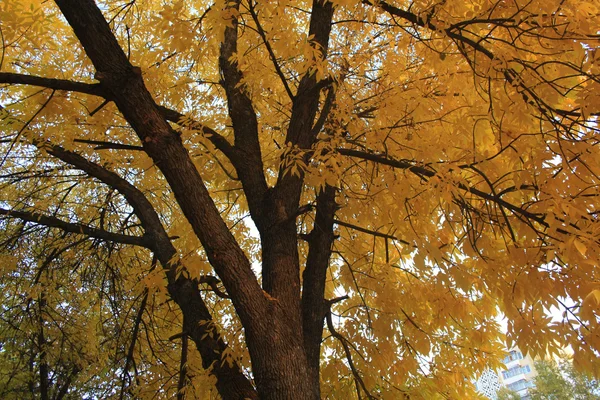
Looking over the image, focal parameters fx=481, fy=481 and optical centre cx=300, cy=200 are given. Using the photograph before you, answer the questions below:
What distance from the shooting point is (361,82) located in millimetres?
3998

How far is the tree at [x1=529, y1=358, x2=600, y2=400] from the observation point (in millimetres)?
17484

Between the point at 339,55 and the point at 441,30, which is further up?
the point at 339,55

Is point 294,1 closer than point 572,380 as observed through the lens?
Yes

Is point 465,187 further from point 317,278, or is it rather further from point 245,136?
point 245,136

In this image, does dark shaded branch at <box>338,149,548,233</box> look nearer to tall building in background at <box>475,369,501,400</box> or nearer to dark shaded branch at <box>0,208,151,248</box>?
dark shaded branch at <box>0,208,151,248</box>

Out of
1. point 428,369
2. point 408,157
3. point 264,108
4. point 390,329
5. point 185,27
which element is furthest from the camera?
point 264,108

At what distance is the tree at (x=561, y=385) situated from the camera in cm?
1748

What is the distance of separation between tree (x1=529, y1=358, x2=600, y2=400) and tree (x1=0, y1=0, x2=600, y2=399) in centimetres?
1658

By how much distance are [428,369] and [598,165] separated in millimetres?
2175

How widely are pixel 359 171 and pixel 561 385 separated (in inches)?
766

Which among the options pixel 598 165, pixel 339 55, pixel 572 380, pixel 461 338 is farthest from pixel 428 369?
pixel 572 380

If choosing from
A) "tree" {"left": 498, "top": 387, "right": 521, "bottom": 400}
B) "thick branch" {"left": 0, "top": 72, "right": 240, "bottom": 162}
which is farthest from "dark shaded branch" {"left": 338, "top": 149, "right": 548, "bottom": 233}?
"tree" {"left": 498, "top": 387, "right": 521, "bottom": 400}

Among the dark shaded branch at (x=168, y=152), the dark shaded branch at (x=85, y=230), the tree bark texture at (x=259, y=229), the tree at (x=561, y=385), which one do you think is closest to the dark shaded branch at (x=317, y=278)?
the tree bark texture at (x=259, y=229)

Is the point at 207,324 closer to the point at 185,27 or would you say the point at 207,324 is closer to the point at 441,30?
the point at 185,27
